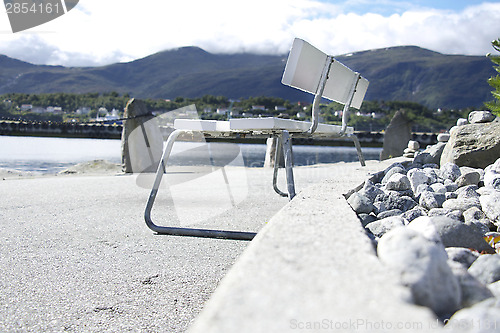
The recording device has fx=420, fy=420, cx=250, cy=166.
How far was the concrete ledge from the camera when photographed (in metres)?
0.73

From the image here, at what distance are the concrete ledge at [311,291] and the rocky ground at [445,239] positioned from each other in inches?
3.4

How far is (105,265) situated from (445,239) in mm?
1751

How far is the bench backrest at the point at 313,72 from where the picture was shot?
272 cm

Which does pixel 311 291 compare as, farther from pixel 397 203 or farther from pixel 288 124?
pixel 397 203

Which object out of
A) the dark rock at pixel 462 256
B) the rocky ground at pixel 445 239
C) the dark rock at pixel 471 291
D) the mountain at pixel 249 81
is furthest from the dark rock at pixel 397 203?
the mountain at pixel 249 81

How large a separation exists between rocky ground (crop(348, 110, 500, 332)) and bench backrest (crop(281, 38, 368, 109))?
31.8 inches

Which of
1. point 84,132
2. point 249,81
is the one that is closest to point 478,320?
point 84,132

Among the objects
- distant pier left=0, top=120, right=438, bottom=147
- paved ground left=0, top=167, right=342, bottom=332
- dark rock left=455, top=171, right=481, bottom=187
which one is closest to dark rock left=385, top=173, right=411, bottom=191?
dark rock left=455, top=171, right=481, bottom=187

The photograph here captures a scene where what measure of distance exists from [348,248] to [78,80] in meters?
181

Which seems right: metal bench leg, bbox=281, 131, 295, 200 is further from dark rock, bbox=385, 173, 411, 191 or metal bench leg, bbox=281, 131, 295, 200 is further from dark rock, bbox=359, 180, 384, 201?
dark rock, bbox=385, 173, 411, 191

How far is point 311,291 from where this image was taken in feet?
2.77

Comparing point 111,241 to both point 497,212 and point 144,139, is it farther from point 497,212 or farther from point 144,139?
point 144,139

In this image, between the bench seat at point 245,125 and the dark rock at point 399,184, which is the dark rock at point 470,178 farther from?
the bench seat at point 245,125

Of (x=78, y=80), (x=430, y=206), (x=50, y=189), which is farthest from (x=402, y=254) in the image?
(x=78, y=80)
